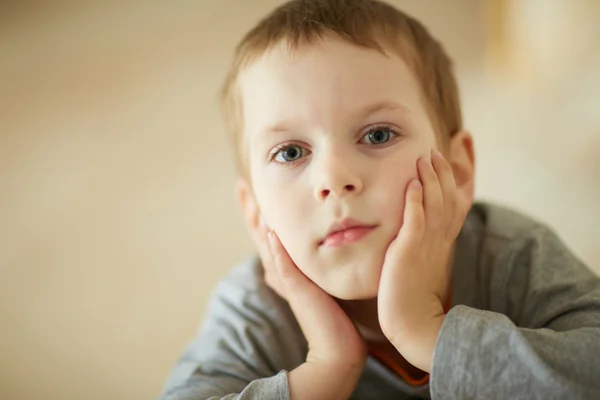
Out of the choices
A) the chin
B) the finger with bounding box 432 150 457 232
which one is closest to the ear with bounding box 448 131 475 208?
the finger with bounding box 432 150 457 232

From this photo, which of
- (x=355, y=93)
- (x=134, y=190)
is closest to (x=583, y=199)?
(x=355, y=93)

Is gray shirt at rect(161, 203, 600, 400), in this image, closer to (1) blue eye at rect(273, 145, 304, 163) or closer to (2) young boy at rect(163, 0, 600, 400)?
(2) young boy at rect(163, 0, 600, 400)

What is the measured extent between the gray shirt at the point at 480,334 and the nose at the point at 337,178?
0.18 meters

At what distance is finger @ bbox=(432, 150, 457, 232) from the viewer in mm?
787

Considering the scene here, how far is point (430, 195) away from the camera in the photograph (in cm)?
75

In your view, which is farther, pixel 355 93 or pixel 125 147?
pixel 125 147

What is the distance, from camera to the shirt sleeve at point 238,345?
2.84ft

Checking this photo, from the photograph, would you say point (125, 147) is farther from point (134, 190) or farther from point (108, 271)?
point (108, 271)

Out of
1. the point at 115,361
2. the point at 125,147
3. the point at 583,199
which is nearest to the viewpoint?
the point at 115,361

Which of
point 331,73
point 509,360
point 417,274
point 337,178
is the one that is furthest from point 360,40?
point 509,360

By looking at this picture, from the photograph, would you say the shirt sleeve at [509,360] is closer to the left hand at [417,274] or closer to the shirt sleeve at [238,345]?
the left hand at [417,274]

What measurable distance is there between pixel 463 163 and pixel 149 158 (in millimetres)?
879

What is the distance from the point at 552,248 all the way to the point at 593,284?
94 millimetres

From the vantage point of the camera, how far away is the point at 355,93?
741 millimetres
